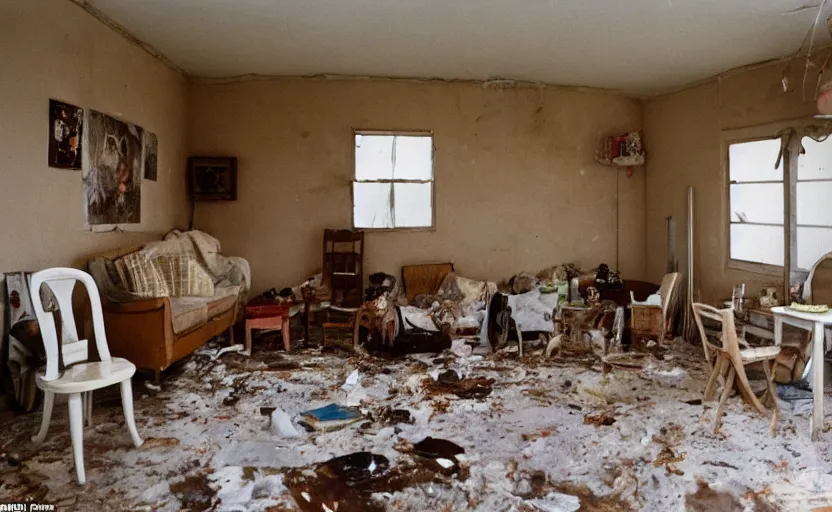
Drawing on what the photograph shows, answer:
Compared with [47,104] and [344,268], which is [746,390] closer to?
[344,268]

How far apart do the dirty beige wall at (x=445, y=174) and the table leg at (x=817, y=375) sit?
382cm

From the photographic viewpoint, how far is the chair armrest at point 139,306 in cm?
388

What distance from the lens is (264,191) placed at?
21.1ft

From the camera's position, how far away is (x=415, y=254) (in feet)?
21.9

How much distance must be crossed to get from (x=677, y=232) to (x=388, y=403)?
179 inches

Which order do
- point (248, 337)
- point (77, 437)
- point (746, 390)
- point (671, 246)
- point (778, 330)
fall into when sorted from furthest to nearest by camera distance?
point (671, 246)
point (248, 337)
point (778, 330)
point (746, 390)
point (77, 437)

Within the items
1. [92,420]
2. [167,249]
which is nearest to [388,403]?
[92,420]

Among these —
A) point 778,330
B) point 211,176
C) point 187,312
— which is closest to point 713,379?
point 778,330

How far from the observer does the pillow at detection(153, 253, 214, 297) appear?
475 cm

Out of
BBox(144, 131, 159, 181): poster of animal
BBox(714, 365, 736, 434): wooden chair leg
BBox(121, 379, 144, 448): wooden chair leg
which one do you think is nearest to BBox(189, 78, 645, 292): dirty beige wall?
BBox(144, 131, 159, 181): poster of animal

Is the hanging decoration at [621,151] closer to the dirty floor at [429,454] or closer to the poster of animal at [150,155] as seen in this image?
the dirty floor at [429,454]

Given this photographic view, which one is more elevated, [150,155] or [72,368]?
[150,155]

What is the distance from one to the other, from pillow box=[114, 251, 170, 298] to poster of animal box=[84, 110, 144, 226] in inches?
18.3

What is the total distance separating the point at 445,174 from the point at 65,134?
3.94m
